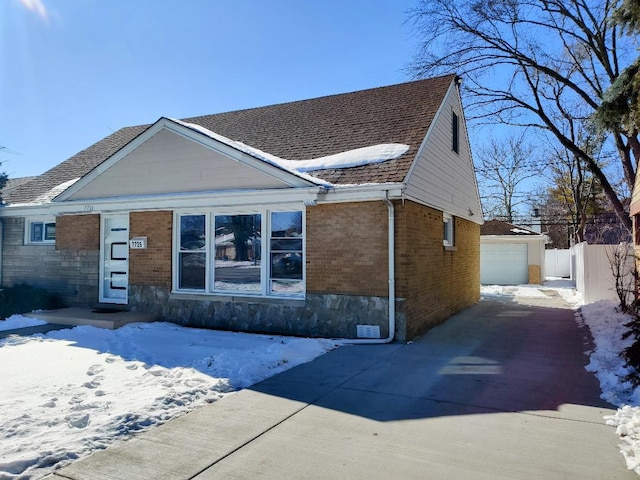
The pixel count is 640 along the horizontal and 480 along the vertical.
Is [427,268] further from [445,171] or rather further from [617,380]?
[617,380]

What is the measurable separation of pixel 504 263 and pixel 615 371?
20946 millimetres

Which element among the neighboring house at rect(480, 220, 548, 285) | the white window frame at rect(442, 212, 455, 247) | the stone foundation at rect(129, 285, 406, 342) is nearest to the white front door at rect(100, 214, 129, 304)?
the stone foundation at rect(129, 285, 406, 342)

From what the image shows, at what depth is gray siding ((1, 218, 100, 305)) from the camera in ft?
39.1

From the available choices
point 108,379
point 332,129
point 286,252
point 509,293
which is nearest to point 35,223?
point 286,252

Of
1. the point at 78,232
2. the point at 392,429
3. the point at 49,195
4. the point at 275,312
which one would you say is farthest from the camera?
the point at 49,195

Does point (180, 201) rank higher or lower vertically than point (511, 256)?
higher

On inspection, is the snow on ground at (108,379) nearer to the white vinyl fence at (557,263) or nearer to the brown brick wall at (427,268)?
the brown brick wall at (427,268)

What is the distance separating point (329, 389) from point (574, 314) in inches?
429

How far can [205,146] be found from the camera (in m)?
10.3

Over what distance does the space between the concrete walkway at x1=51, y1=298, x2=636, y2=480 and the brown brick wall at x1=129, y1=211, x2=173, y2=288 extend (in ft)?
17.2

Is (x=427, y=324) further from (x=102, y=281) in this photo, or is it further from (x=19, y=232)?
(x=19, y=232)

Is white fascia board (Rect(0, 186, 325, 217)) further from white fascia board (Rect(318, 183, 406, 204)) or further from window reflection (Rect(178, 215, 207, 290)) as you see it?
window reflection (Rect(178, 215, 207, 290))

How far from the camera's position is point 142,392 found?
5.54m

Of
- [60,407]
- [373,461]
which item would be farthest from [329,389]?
[60,407]
